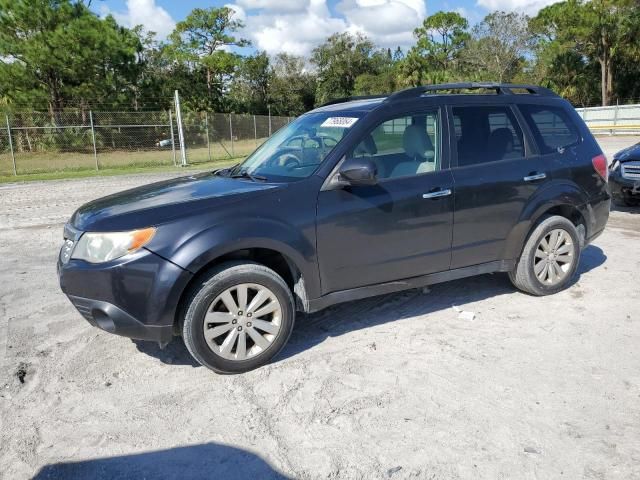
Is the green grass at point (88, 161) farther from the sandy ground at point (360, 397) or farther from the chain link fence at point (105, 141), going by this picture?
the sandy ground at point (360, 397)

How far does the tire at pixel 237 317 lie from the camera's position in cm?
346

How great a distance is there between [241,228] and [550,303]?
2.96m

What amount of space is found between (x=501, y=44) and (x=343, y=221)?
56.5m

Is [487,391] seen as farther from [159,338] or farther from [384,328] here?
[159,338]

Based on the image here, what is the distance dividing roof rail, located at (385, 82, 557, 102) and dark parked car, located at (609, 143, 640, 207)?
164 inches

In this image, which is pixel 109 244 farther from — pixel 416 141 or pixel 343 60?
pixel 343 60

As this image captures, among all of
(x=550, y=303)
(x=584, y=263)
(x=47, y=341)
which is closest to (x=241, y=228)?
(x=47, y=341)

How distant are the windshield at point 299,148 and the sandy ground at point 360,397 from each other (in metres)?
1.31

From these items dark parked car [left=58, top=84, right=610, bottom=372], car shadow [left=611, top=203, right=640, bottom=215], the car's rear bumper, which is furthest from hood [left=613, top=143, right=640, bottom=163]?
dark parked car [left=58, top=84, right=610, bottom=372]

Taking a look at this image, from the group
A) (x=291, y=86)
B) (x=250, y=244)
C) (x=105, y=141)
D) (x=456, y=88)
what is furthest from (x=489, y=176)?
(x=291, y=86)

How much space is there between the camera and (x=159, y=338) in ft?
11.3

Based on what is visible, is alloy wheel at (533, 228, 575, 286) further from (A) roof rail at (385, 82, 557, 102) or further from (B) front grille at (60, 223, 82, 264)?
(B) front grille at (60, 223, 82, 264)

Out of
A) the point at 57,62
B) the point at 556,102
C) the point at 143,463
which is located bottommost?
the point at 143,463

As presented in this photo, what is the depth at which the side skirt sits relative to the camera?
3939 millimetres
